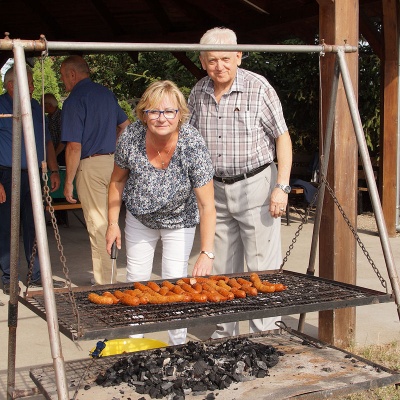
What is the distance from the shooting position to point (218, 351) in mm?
3799

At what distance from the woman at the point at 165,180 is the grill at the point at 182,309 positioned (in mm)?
450

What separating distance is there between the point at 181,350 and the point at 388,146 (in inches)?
233

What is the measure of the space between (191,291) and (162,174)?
0.71m

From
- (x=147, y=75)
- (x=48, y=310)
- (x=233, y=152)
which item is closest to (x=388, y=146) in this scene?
(x=233, y=152)

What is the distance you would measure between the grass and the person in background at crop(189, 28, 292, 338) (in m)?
0.66

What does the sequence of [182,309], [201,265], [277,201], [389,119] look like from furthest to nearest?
[389,119] < [277,201] < [201,265] < [182,309]

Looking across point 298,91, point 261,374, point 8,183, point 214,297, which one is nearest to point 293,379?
point 261,374

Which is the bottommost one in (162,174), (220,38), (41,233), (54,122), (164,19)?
(41,233)

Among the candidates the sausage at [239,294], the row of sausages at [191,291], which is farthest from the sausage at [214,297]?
the sausage at [239,294]

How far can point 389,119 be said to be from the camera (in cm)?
895

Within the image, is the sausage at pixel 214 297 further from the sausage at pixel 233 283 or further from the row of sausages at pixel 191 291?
the sausage at pixel 233 283

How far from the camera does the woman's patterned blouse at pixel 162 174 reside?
12.3ft

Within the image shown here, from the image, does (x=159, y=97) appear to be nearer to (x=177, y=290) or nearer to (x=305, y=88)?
(x=177, y=290)

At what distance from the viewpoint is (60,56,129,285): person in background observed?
5.73m
